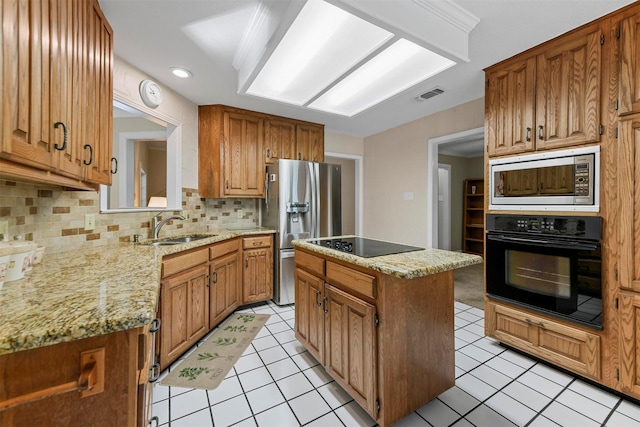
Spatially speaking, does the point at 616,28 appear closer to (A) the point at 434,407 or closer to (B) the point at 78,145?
(A) the point at 434,407

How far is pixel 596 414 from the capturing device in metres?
1.48

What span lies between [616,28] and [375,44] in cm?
145

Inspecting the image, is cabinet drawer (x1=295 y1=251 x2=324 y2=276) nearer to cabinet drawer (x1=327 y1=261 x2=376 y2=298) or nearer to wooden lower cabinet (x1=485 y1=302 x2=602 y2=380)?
cabinet drawer (x1=327 y1=261 x2=376 y2=298)

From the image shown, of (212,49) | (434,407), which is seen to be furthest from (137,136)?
(434,407)

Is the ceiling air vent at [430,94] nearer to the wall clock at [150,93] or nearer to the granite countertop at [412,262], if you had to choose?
the granite countertop at [412,262]

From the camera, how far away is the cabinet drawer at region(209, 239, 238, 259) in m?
2.44

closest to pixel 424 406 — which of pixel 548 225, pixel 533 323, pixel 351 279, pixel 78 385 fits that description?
pixel 351 279

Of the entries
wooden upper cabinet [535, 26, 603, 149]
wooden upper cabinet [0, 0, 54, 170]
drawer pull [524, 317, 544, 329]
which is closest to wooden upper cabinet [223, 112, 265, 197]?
wooden upper cabinet [0, 0, 54, 170]

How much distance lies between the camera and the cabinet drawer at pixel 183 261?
6.13 feet

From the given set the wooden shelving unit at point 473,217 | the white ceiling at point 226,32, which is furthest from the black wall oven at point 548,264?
the wooden shelving unit at point 473,217

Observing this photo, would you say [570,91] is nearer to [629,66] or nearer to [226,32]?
[629,66]

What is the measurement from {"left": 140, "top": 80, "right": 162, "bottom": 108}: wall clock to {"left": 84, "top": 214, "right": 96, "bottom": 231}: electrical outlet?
3.70 feet

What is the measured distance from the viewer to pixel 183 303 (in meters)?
2.06

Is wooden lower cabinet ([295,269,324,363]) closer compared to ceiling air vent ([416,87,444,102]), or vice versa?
wooden lower cabinet ([295,269,324,363])
